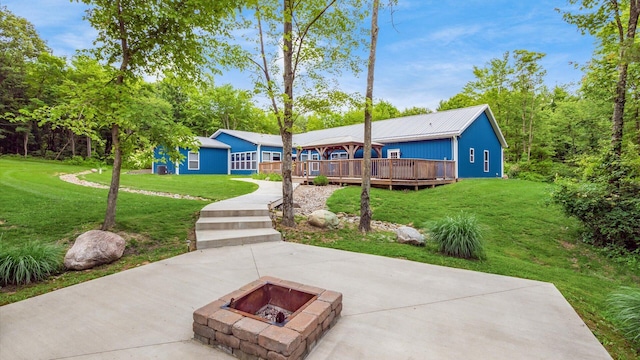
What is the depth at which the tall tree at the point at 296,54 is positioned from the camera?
23.0 ft

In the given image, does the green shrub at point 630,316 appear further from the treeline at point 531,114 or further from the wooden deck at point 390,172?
the treeline at point 531,114

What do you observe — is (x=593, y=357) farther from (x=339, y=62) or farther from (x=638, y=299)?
(x=339, y=62)

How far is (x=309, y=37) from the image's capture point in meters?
7.34

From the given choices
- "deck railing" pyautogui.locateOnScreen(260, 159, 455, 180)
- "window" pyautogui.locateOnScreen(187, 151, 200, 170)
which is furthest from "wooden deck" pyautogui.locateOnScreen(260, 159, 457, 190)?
"window" pyautogui.locateOnScreen(187, 151, 200, 170)

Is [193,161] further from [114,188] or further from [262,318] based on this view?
[262,318]

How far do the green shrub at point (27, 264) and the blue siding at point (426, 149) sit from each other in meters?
15.7

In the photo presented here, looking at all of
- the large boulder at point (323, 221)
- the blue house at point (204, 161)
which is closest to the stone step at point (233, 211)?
the large boulder at point (323, 221)

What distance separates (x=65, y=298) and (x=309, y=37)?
691 cm

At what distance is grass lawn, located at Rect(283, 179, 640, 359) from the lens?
399 centimetres

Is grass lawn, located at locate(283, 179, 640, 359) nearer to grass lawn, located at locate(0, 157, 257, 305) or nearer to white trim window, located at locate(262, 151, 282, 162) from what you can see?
grass lawn, located at locate(0, 157, 257, 305)

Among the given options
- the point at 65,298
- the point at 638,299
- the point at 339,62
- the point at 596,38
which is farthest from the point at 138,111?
the point at 596,38

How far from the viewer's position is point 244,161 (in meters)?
24.0

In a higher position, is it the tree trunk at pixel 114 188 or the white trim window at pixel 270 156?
the white trim window at pixel 270 156

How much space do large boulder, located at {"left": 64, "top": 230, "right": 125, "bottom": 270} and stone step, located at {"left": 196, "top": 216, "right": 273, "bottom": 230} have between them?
161 centimetres
